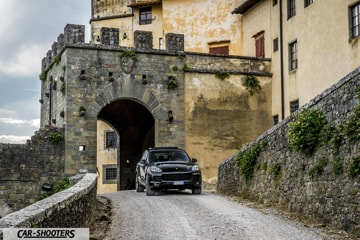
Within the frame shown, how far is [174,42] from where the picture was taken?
26.5m

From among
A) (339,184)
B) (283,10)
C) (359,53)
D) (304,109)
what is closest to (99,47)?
(283,10)

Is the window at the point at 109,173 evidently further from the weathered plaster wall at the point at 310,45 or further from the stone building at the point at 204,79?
the weathered plaster wall at the point at 310,45

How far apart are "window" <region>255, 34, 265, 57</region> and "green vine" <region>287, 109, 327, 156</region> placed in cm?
1649

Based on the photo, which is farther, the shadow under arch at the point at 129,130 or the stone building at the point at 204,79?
the shadow under arch at the point at 129,130

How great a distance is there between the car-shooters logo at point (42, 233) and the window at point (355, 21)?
587 inches

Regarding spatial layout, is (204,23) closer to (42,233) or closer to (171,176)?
(171,176)

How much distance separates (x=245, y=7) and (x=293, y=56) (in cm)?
570

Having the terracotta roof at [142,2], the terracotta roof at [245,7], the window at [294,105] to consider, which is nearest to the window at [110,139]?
the terracotta roof at [142,2]

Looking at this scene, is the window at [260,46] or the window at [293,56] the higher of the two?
the window at [260,46]

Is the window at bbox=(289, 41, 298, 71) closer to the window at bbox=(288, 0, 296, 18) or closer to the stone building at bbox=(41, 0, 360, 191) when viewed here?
the stone building at bbox=(41, 0, 360, 191)

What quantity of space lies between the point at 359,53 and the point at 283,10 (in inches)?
263

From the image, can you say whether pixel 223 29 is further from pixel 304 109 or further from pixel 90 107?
pixel 304 109

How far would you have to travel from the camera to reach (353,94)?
983 centimetres

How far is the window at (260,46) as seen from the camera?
92.8 ft
